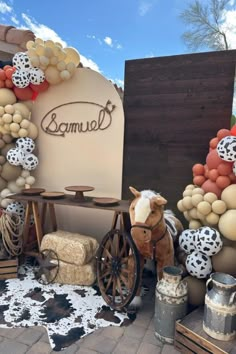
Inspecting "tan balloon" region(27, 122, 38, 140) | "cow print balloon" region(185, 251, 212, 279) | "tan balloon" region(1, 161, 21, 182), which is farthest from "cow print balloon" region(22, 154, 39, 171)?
"cow print balloon" region(185, 251, 212, 279)

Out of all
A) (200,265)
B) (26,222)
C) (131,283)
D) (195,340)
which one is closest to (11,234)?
(26,222)

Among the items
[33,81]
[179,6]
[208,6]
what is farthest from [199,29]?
[33,81]

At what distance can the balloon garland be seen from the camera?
125 inches

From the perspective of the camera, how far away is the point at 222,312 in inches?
71.2

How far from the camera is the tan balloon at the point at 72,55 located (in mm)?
Answer: 3293

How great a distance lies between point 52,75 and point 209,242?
247 cm

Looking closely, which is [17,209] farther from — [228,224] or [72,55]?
[228,224]

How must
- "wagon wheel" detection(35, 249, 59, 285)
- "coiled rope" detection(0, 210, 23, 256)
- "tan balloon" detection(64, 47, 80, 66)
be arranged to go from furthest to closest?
"tan balloon" detection(64, 47, 80, 66) → "coiled rope" detection(0, 210, 23, 256) → "wagon wheel" detection(35, 249, 59, 285)

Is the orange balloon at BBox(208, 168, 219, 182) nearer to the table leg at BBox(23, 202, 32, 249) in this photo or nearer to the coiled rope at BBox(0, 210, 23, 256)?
the table leg at BBox(23, 202, 32, 249)

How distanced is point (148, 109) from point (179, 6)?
3731 millimetres

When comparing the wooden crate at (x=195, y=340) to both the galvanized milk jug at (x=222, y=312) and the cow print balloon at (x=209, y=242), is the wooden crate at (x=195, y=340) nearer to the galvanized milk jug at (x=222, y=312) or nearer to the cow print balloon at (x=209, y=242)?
the galvanized milk jug at (x=222, y=312)

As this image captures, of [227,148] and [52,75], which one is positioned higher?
[52,75]

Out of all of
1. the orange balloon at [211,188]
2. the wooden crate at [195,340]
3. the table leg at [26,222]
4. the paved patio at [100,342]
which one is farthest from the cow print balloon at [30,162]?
the wooden crate at [195,340]

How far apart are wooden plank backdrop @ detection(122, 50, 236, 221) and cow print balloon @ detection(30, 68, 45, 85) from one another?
0.98 metres
